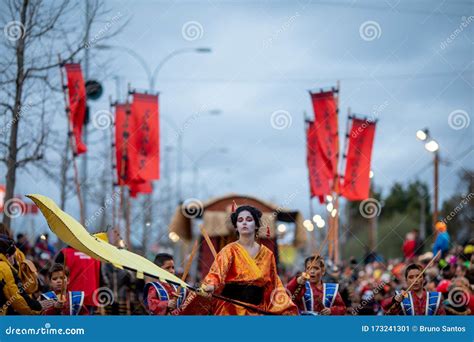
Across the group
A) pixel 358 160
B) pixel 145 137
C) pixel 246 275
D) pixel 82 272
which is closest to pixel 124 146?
pixel 145 137

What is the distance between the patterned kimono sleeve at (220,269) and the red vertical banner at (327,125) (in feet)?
28.5

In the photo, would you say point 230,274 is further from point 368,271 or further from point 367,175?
point 368,271

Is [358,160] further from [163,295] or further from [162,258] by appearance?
[163,295]

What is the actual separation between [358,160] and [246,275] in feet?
32.0

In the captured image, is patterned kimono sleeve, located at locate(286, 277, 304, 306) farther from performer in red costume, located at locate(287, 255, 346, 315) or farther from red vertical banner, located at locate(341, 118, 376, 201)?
red vertical banner, located at locate(341, 118, 376, 201)

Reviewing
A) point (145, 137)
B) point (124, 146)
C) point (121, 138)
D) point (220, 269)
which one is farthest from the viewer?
point (145, 137)

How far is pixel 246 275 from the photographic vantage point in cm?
998

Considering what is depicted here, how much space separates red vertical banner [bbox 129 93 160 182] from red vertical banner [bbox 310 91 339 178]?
265 centimetres

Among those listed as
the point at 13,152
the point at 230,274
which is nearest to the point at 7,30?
the point at 13,152

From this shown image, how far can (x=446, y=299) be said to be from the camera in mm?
12883

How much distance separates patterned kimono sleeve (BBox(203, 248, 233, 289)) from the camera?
986cm

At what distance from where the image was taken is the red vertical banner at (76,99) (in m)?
15.2
